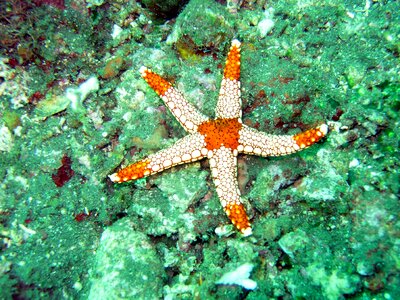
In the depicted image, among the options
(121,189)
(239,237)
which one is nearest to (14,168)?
(121,189)

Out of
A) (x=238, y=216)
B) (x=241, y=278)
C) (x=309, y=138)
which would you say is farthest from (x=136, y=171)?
(x=309, y=138)

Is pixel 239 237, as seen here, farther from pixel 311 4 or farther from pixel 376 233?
pixel 311 4

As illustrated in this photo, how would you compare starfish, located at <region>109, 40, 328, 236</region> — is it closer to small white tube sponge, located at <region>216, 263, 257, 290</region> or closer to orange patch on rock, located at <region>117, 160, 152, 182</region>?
orange patch on rock, located at <region>117, 160, 152, 182</region>

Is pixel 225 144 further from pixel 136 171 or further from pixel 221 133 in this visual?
pixel 136 171

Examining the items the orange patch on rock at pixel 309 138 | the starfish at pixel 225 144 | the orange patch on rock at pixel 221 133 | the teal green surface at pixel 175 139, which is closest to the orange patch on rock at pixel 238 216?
the starfish at pixel 225 144

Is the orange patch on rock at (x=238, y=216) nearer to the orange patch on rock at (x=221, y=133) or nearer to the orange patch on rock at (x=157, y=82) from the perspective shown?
the orange patch on rock at (x=221, y=133)

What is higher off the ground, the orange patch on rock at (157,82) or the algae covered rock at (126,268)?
the orange patch on rock at (157,82)
